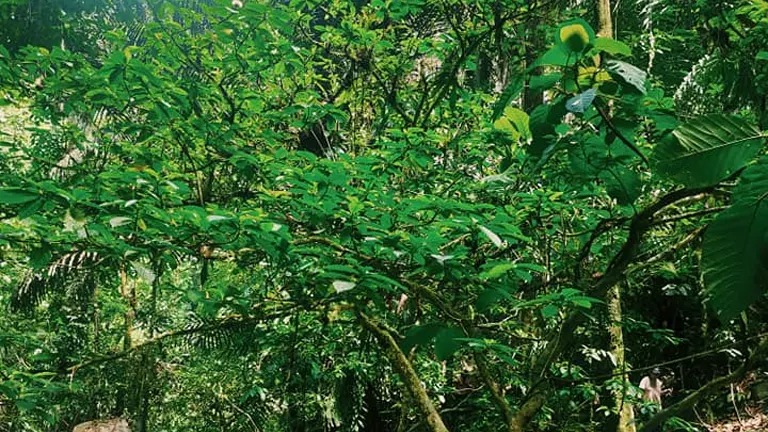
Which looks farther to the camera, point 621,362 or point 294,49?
point 621,362

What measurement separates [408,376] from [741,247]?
2.37m

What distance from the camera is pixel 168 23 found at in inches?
108

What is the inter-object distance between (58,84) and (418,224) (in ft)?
5.45

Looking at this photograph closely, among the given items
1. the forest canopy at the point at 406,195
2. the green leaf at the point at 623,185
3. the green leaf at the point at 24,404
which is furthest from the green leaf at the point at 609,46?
→ the green leaf at the point at 24,404

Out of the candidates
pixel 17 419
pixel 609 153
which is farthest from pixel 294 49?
pixel 17 419

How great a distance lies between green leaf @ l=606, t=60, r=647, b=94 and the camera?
2.32 ft

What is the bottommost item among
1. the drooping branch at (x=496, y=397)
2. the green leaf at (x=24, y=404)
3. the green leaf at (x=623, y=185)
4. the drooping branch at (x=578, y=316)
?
the green leaf at (x=24, y=404)

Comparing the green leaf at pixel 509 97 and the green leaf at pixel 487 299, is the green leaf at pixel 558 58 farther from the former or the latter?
the green leaf at pixel 487 299

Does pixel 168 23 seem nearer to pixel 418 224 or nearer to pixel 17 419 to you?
pixel 418 224

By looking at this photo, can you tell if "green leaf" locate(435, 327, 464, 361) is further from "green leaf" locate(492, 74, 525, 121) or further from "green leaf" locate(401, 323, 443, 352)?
"green leaf" locate(492, 74, 525, 121)

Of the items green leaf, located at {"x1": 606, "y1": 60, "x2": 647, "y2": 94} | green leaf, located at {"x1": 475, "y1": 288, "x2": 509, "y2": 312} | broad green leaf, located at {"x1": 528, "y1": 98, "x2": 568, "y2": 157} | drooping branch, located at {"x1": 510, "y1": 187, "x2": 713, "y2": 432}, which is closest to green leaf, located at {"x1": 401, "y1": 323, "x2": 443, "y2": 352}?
green leaf, located at {"x1": 475, "y1": 288, "x2": 509, "y2": 312}

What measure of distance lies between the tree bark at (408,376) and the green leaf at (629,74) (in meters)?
2.06

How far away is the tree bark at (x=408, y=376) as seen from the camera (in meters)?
2.66

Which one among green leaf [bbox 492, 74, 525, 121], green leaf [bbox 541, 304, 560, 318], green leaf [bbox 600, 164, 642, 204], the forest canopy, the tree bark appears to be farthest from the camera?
the tree bark
